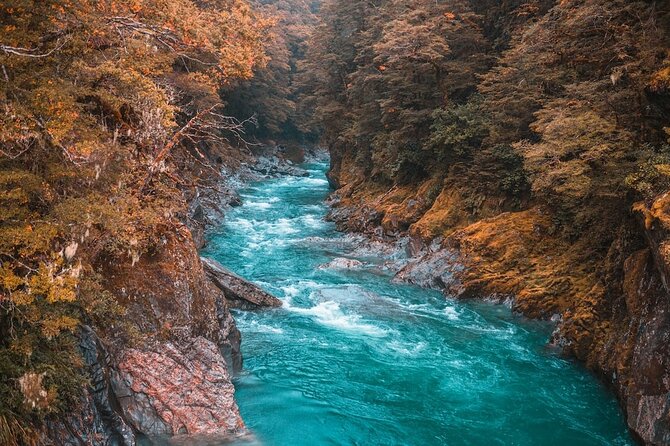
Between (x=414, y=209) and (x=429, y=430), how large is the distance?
49.6ft

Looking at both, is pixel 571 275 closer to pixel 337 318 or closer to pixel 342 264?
pixel 337 318

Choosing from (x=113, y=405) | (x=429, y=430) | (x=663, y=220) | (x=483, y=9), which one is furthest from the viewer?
(x=483, y=9)

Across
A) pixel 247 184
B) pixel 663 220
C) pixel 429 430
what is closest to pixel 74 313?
pixel 429 430

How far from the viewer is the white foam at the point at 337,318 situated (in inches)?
572

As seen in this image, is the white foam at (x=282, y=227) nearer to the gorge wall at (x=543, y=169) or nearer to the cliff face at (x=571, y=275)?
the gorge wall at (x=543, y=169)

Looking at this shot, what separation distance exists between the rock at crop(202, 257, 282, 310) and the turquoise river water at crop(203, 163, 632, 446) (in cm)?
50

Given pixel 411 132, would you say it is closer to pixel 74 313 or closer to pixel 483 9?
pixel 483 9

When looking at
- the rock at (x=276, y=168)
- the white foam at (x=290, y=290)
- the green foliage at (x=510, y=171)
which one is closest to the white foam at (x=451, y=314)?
the white foam at (x=290, y=290)

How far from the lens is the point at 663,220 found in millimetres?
9102

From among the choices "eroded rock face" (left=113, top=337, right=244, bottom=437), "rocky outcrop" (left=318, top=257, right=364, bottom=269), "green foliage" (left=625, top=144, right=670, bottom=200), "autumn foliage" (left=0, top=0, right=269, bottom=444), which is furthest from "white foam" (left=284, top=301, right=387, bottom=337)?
"green foliage" (left=625, top=144, right=670, bottom=200)

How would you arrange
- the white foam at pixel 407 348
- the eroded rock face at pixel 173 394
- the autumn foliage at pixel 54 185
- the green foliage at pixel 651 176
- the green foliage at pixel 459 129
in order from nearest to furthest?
the autumn foliage at pixel 54 185 < the eroded rock face at pixel 173 394 < the green foliage at pixel 651 176 < the white foam at pixel 407 348 < the green foliage at pixel 459 129

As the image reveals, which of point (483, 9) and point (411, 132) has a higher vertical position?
point (483, 9)

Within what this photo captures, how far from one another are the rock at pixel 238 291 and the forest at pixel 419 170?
2.36 m

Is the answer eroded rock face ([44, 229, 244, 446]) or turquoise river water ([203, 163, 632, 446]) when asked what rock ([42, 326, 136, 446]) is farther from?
turquoise river water ([203, 163, 632, 446])
